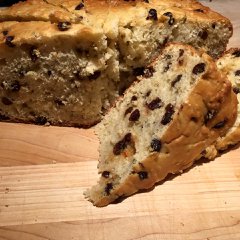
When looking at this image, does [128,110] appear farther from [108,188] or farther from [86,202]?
[86,202]

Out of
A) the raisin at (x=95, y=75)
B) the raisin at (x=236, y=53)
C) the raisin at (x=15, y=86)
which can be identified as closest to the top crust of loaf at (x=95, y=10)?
the raisin at (x=236, y=53)

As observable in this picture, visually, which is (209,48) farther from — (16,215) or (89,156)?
(16,215)

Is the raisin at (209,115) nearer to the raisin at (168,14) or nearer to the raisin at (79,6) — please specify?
the raisin at (168,14)

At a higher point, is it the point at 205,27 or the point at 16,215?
the point at 205,27

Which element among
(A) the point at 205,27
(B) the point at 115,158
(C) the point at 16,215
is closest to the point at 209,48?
(A) the point at 205,27

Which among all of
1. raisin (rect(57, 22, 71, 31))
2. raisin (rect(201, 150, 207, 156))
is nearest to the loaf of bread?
raisin (rect(57, 22, 71, 31))

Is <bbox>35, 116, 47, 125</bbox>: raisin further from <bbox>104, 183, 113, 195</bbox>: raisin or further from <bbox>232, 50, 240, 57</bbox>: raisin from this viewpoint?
<bbox>232, 50, 240, 57</bbox>: raisin

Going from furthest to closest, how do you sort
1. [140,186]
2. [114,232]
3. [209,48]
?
[209,48]
[140,186]
[114,232]
